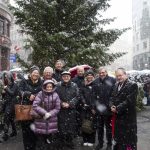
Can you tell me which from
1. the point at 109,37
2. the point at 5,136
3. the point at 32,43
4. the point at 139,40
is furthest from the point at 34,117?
the point at 139,40

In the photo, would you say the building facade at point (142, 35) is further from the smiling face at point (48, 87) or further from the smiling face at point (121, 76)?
the smiling face at point (121, 76)

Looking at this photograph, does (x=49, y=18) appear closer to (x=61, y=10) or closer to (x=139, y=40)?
(x=61, y=10)

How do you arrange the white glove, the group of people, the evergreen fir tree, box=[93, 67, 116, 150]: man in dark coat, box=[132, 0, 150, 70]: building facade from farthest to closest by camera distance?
box=[132, 0, 150, 70]: building facade < the evergreen fir tree < box=[93, 67, 116, 150]: man in dark coat < the white glove < the group of people

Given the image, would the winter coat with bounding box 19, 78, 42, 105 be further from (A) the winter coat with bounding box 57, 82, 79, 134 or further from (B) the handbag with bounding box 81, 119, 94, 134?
(B) the handbag with bounding box 81, 119, 94, 134

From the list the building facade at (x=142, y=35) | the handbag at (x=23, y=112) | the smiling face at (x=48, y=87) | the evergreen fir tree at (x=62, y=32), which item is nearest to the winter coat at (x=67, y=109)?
the handbag at (x=23, y=112)

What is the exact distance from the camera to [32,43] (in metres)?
13.1

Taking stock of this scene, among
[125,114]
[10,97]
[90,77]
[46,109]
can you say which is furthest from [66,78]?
[10,97]

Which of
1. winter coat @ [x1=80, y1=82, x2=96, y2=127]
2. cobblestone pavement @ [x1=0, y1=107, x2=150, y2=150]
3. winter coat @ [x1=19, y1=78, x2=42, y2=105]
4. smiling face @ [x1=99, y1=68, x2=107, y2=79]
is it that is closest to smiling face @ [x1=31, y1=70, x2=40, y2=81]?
winter coat @ [x1=19, y1=78, x2=42, y2=105]

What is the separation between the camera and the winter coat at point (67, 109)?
8539 mm

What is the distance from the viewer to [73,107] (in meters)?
8.61

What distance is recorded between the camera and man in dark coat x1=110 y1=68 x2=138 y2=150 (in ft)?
23.9

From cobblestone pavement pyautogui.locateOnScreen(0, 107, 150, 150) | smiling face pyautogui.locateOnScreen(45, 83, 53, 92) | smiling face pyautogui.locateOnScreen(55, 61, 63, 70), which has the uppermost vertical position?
smiling face pyautogui.locateOnScreen(55, 61, 63, 70)

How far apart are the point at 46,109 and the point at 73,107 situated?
3.06ft

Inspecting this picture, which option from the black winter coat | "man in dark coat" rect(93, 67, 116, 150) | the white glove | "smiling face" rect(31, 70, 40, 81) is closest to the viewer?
the white glove
